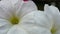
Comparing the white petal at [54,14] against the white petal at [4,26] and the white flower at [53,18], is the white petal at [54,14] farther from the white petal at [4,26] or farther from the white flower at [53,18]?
the white petal at [4,26]

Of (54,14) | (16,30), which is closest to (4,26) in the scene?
(16,30)

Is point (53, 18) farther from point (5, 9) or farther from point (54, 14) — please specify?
point (5, 9)

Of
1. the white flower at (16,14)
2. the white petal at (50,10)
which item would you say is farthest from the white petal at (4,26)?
the white petal at (50,10)

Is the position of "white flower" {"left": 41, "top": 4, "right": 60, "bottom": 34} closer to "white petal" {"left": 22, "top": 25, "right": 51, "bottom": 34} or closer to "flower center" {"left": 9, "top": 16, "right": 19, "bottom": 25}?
"white petal" {"left": 22, "top": 25, "right": 51, "bottom": 34}

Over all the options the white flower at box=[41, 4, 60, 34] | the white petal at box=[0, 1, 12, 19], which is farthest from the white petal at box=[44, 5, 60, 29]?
the white petal at box=[0, 1, 12, 19]

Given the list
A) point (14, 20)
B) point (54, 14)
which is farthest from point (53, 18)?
point (14, 20)

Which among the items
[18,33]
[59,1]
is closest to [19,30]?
[18,33]
